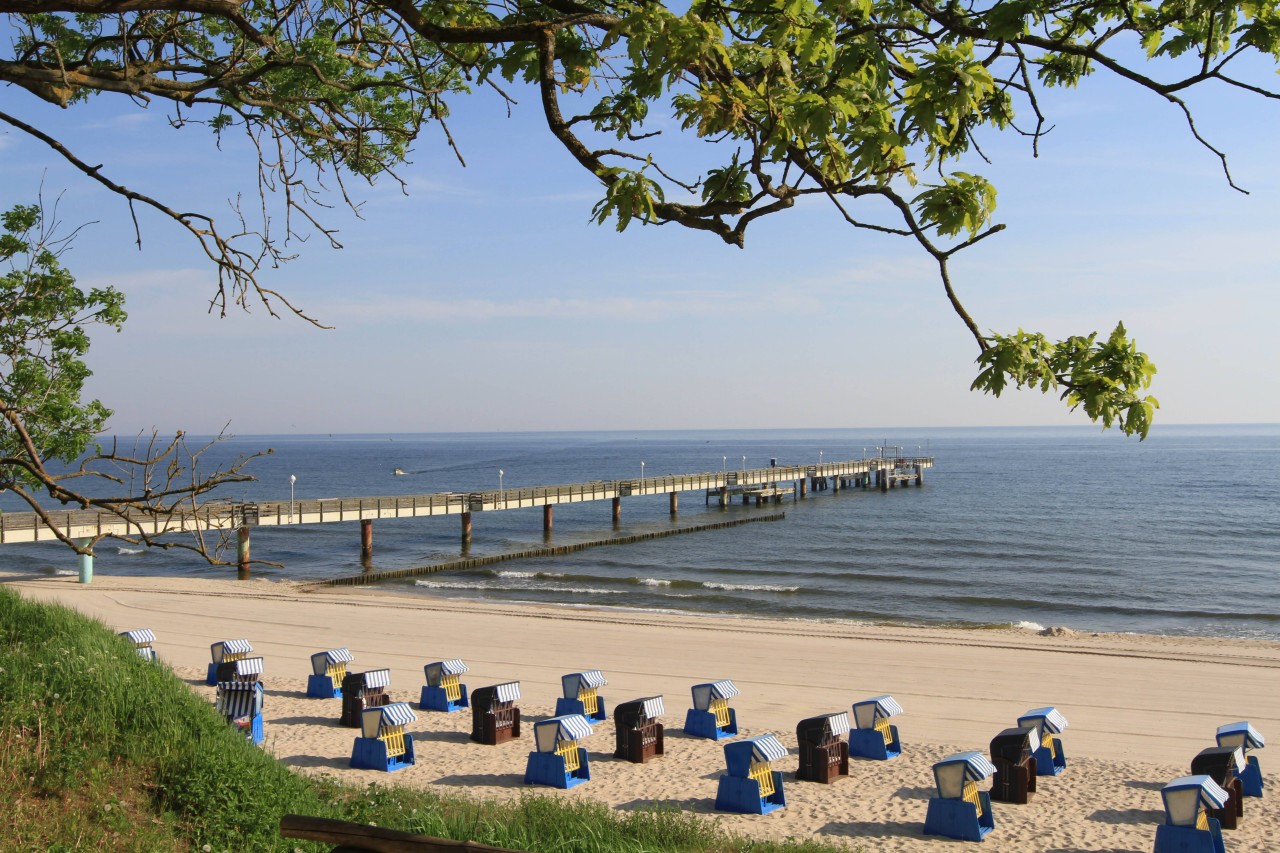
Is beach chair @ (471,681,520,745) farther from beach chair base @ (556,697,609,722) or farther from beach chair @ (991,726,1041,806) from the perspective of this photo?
beach chair @ (991,726,1041,806)

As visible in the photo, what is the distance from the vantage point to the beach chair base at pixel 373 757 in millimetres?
12930

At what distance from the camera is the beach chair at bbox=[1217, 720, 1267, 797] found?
40.3ft

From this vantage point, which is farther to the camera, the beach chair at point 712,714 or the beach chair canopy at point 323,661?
the beach chair canopy at point 323,661

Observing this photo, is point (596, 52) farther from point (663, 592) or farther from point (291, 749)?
point (663, 592)

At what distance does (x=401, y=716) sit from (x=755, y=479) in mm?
61826

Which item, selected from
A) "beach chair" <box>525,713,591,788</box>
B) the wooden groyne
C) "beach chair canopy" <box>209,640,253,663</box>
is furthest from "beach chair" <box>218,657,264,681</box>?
the wooden groyne

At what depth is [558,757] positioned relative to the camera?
1240 centimetres

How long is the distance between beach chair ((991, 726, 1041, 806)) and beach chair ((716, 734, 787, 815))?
272 cm

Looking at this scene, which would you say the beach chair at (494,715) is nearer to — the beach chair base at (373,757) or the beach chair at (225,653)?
the beach chair base at (373,757)

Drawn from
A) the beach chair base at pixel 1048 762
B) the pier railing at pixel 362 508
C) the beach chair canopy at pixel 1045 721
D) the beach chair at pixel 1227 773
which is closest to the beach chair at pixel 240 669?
the pier railing at pixel 362 508

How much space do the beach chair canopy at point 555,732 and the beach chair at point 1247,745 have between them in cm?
815

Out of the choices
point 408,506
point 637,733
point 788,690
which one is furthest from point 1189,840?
point 408,506

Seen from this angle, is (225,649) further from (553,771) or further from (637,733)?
(637,733)

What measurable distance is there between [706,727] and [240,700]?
6.57m
